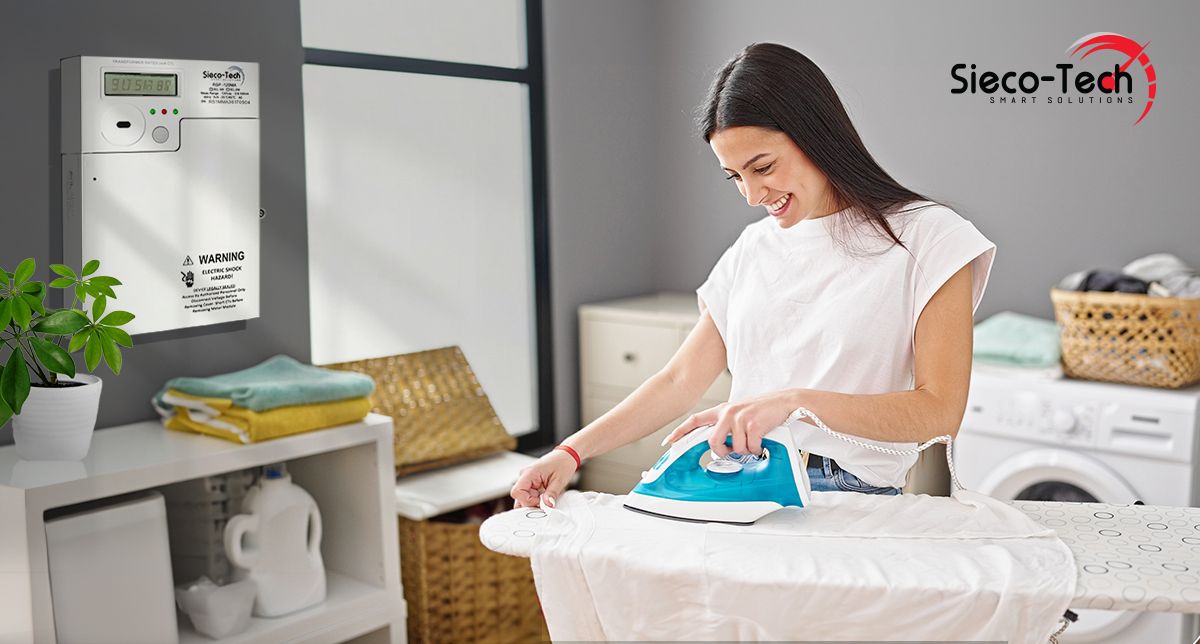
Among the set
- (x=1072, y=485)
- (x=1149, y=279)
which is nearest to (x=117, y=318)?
(x=1072, y=485)

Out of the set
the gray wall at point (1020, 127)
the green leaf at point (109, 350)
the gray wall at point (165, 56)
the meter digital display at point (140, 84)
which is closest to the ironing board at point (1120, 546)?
the green leaf at point (109, 350)

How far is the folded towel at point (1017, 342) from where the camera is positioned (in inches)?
104

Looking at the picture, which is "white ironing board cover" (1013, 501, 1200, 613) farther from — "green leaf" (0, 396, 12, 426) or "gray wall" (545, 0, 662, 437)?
"gray wall" (545, 0, 662, 437)

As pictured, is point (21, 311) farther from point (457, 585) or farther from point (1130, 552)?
point (1130, 552)

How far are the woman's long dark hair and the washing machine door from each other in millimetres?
1158

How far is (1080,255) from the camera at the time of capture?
2.94 m

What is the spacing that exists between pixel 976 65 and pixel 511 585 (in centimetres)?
192

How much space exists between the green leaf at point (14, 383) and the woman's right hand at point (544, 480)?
96 centimetres

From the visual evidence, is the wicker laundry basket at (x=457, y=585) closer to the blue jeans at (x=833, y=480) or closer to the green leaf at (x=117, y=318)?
the green leaf at (x=117, y=318)

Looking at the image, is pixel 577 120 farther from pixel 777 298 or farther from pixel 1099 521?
pixel 1099 521

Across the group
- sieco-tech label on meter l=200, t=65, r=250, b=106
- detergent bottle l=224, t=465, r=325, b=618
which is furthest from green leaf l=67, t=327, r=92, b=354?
sieco-tech label on meter l=200, t=65, r=250, b=106

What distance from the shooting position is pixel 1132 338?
2.49 metres

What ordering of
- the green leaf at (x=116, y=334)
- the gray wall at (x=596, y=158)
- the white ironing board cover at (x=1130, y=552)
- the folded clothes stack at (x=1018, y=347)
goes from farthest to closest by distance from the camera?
the gray wall at (x=596, y=158)
the folded clothes stack at (x=1018, y=347)
the green leaf at (x=116, y=334)
the white ironing board cover at (x=1130, y=552)

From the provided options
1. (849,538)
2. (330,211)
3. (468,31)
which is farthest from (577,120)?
(849,538)
